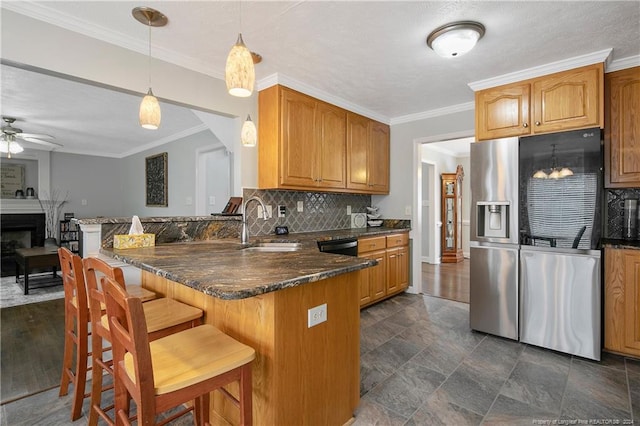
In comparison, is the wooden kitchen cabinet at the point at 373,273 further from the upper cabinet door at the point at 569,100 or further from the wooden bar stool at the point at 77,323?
the wooden bar stool at the point at 77,323

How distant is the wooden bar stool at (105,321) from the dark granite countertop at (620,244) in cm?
298

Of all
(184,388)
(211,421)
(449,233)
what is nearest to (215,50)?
(184,388)

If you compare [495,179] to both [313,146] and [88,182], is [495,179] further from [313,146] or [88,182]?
[88,182]

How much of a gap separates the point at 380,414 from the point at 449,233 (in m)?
5.47

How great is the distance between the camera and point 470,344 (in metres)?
2.69

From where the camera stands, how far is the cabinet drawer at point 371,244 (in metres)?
3.44

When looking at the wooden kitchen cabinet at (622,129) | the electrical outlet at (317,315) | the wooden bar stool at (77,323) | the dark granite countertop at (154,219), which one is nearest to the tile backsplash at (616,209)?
the wooden kitchen cabinet at (622,129)

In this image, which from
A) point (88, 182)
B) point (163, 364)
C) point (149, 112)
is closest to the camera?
point (163, 364)

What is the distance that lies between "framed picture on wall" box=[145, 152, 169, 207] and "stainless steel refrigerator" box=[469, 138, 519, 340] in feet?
16.1

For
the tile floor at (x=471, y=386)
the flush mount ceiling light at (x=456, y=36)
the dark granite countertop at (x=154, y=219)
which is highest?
the flush mount ceiling light at (x=456, y=36)

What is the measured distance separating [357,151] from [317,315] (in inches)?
108

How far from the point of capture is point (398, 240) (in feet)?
13.2

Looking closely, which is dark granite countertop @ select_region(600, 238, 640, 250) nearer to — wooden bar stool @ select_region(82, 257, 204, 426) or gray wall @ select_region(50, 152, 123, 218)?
wooden bar stool @ select_region(82, 257, 204, 426)

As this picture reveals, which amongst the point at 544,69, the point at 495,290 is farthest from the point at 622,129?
the point at 495,290
